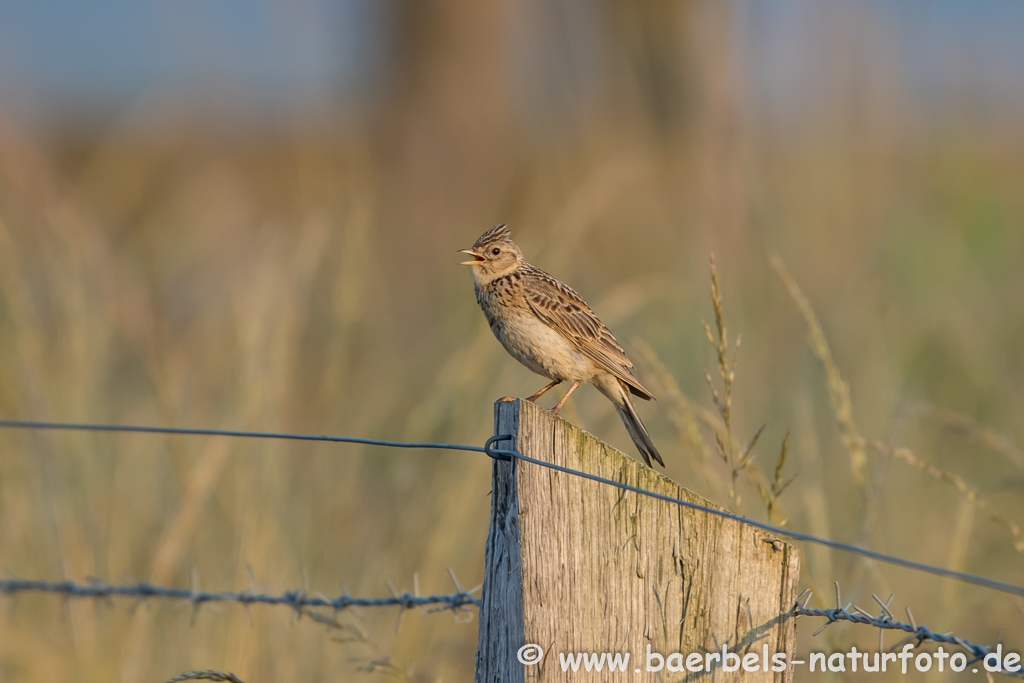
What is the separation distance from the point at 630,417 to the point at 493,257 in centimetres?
89

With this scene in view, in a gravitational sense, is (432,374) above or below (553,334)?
above

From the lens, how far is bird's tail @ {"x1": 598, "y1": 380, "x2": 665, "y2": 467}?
3409 mm

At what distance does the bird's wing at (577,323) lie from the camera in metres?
3.66

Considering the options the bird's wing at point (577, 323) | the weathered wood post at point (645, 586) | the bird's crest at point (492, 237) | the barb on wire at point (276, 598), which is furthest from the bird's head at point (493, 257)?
Answer: the weathered wood post at point (645, 586)

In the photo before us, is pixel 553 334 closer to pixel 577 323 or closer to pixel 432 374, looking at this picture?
pixel 577 323

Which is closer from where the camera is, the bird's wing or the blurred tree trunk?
the bird's wing

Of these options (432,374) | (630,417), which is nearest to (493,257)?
(630,417)

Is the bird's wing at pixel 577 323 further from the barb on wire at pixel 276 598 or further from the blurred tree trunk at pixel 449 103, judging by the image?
the blurred tree trunk at pixel 449 103

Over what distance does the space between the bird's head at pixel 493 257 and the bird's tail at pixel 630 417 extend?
2.11 ft

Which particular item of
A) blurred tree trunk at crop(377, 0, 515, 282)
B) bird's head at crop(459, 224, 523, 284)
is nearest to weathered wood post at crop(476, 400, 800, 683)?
bird's head at crop(459, 224, 523, 284)

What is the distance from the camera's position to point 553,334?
3.66m

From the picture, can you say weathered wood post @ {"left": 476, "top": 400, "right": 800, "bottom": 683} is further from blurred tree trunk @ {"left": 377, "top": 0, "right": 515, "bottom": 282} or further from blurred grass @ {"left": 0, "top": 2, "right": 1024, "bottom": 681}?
blurred tree trunk @ {"left": 377, "top": 0, "right": 515, "bottom": 282}

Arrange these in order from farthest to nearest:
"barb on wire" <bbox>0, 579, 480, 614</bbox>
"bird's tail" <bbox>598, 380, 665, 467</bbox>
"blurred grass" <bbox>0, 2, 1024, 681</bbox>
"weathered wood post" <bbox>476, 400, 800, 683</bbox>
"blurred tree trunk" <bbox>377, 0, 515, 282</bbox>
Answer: "blurred tree trunk" <bbox>377, 0, 515, 282</bbox> < "blurred grass" <bbox>0, 2, 1024, 681</bbox> < "bird's tail" <bbox>598, 380, 665, 467</bbox> < "barb on wire" <bbox>0, 579, 480, 614</bbox> < "weathered wood post" <bbox>476, 400, 800, 683</bbox>

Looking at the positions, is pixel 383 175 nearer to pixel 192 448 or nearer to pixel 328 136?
pixel 328 136
